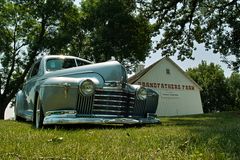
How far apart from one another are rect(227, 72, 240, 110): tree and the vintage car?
60.4m

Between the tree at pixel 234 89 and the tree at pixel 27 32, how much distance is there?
42037 mm

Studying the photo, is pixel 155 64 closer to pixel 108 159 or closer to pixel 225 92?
pixel 225 92

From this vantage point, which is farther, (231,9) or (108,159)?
(231,9)

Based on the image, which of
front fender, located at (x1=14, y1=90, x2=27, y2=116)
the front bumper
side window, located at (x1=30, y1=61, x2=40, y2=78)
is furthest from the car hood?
front fender, located at (x1=14, y1=90, x2=27, y2=116)

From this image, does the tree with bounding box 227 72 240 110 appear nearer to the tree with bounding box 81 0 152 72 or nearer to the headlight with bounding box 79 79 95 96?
the tree with bounding box 81 0 152 72

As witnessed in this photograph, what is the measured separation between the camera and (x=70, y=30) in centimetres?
3297

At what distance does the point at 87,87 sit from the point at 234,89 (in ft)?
219

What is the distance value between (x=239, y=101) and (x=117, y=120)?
63.6 metres

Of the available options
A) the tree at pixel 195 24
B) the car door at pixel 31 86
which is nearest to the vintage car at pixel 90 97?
the car door at pixel 31 86

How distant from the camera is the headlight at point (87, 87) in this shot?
786 centimetres

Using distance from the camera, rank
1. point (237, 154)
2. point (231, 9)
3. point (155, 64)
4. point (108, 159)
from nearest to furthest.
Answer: point (108, 159) < point (237, 154) < point (231, 9) < point (155, 64)

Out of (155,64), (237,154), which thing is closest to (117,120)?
(237,154)

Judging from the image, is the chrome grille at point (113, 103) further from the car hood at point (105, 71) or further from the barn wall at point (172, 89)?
the barn wall at point (172, 89)

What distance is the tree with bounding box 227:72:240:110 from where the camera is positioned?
2675 inches
